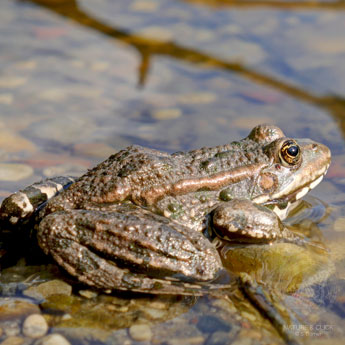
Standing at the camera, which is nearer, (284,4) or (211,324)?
(211,324)

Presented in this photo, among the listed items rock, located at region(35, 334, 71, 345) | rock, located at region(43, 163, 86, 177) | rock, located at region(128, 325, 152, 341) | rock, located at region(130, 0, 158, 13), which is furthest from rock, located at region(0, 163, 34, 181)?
rock, located at region(130, 0, 158, 13)

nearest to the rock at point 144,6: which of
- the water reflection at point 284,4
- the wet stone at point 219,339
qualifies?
the water reflection at point 284,4

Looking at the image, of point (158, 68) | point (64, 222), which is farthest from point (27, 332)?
point (158, 68)

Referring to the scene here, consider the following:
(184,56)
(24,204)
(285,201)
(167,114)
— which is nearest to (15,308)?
(24,204)

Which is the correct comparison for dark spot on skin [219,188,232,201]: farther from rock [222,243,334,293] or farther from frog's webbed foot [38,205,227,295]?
frog's webbed foot [38,205,227,295]

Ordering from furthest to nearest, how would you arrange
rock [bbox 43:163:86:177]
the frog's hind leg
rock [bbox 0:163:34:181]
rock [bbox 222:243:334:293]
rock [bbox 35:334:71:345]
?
rock [bbox 43:163:86:177]
rock [bbox 0:163:34:181]
rock [bbox 222:243:334:293]
the frog's hind leg
rock [bbox 35:334:71:345]

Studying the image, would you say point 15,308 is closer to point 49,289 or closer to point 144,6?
point 49,289

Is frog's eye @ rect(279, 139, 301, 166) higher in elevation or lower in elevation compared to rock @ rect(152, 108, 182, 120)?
higher
